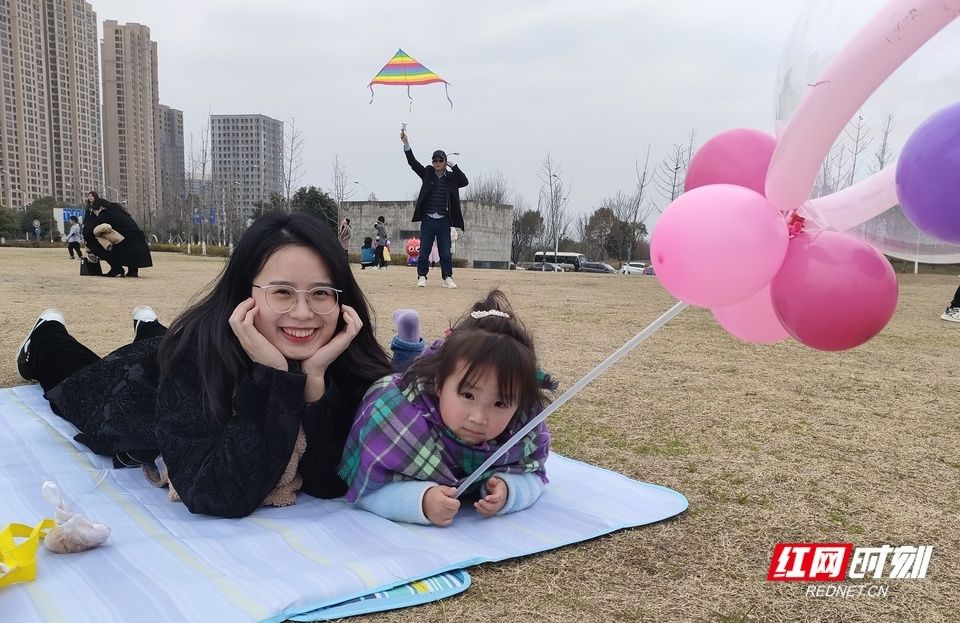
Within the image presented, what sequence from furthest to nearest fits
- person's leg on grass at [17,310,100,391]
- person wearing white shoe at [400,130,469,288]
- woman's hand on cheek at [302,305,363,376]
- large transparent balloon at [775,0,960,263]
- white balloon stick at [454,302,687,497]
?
person wearing white shoe at [400,130,469,288], person's leg on grass at [17,310,100,391], woman's hand on cheek at [302,305,363,376], white balloon stick at [454,302,687,497], large transparent balloon at [775,0,960,263]

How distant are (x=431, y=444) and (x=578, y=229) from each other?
47.7m

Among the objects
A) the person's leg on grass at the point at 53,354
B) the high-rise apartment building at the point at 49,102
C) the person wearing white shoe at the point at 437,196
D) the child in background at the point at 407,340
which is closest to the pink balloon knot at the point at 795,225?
the child in background at the point at 407,340

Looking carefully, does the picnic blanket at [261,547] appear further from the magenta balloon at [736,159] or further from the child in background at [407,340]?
the magenta balloon at [736,159]

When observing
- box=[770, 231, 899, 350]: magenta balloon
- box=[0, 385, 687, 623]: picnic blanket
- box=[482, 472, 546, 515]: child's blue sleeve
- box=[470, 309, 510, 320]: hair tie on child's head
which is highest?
box=[770, 231, 899, 350]: magenta balloon

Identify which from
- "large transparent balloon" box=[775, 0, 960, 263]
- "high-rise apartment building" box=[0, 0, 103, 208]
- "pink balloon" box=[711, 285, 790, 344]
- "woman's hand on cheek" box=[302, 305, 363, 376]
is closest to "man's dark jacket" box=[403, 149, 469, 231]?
"woman's hand on cheek" box=[302, 305, 363, 376]

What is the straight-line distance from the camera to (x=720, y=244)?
1.50 meters

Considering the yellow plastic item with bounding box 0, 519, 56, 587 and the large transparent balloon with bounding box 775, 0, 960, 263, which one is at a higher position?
the large transparent balloon with bounding box 775, 0, 960, 263

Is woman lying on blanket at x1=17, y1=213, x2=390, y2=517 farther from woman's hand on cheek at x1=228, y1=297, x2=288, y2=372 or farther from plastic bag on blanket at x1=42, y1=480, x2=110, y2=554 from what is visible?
plastic bag on blanket at x1=42, y1=480, x2=110, y2=554

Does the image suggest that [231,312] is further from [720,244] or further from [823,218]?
[823,218]

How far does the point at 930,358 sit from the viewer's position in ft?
17.3

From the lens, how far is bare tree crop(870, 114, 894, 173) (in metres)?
1.55

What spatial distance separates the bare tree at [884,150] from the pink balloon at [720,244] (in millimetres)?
287

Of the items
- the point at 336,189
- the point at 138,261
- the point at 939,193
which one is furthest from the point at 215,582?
the point at 336,189

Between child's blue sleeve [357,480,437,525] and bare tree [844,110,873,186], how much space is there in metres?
1.49
